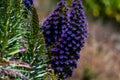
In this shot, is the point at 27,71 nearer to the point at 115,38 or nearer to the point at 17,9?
the point at 17,9

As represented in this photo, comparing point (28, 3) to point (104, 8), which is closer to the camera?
point (28, 3)

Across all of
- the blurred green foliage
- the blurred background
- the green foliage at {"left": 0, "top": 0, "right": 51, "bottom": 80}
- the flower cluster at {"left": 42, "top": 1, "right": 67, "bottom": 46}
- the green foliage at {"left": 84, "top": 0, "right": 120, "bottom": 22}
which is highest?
the green foliage at {"left": 84, "top": 0, "right": 120, "bottom": 22}

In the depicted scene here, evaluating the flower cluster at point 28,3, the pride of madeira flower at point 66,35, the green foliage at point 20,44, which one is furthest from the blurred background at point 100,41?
the green foliage at point 20,44

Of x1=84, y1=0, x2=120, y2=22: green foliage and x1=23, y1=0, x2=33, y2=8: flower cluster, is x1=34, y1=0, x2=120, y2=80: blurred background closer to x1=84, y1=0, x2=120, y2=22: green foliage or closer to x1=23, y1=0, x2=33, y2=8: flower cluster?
x1=84, y1=0, x2=120, y2=22: green foliage

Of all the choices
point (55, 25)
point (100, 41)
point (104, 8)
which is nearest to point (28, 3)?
point (55, 25)

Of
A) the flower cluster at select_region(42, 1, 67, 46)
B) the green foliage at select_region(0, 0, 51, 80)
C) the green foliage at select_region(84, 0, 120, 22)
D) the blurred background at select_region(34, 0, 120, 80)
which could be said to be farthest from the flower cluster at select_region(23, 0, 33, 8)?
the green foliage at select_region(84, 0, 120, 22)

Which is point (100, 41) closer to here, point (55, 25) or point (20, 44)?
point (55, 25)
